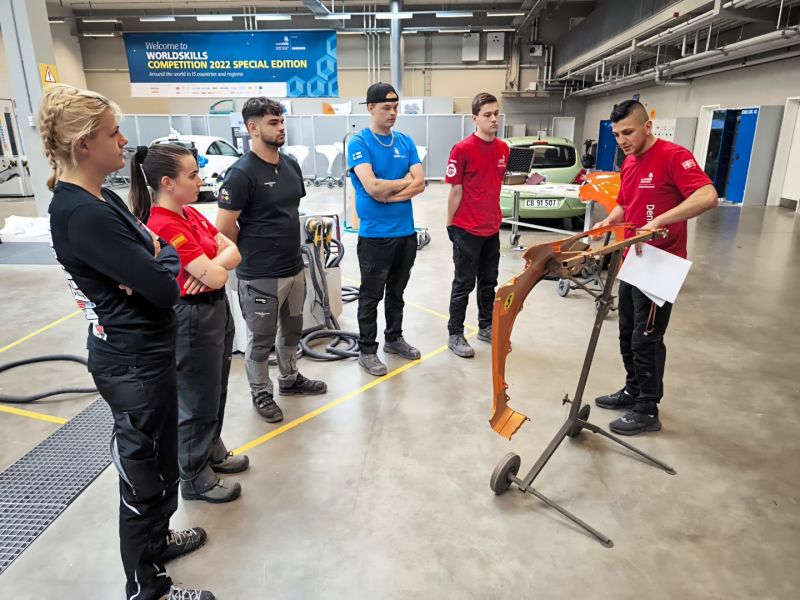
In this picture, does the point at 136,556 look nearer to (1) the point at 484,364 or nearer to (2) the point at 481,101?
(1) the point at 484,364

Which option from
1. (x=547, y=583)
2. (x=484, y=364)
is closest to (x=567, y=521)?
(x=547, y=583)

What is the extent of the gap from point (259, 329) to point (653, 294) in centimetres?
195

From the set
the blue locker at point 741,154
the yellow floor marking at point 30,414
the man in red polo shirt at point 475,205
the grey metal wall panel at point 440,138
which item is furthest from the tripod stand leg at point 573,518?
the grey metal wall panel at point 440,138

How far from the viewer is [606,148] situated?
16.1 meters

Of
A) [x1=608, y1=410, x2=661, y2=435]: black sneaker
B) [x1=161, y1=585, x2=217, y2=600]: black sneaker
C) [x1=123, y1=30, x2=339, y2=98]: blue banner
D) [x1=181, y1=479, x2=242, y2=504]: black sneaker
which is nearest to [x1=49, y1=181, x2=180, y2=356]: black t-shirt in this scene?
[x1=161, y1=585, x2=217, y2=600]: black sneaker

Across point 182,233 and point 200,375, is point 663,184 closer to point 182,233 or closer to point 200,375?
point 182,233

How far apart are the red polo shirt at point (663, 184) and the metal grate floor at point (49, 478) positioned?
2.87 m

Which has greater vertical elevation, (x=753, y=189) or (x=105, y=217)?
(x=105, y=217)

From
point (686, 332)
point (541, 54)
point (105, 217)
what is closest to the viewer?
point (105, 217)

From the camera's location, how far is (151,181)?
1872 mm

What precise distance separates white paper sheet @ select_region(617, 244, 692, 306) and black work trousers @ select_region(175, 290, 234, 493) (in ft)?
5.95

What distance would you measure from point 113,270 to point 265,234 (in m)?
1.34

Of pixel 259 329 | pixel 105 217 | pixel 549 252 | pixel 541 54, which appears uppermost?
pixel 541 54

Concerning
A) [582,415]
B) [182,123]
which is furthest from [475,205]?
[182,123]
